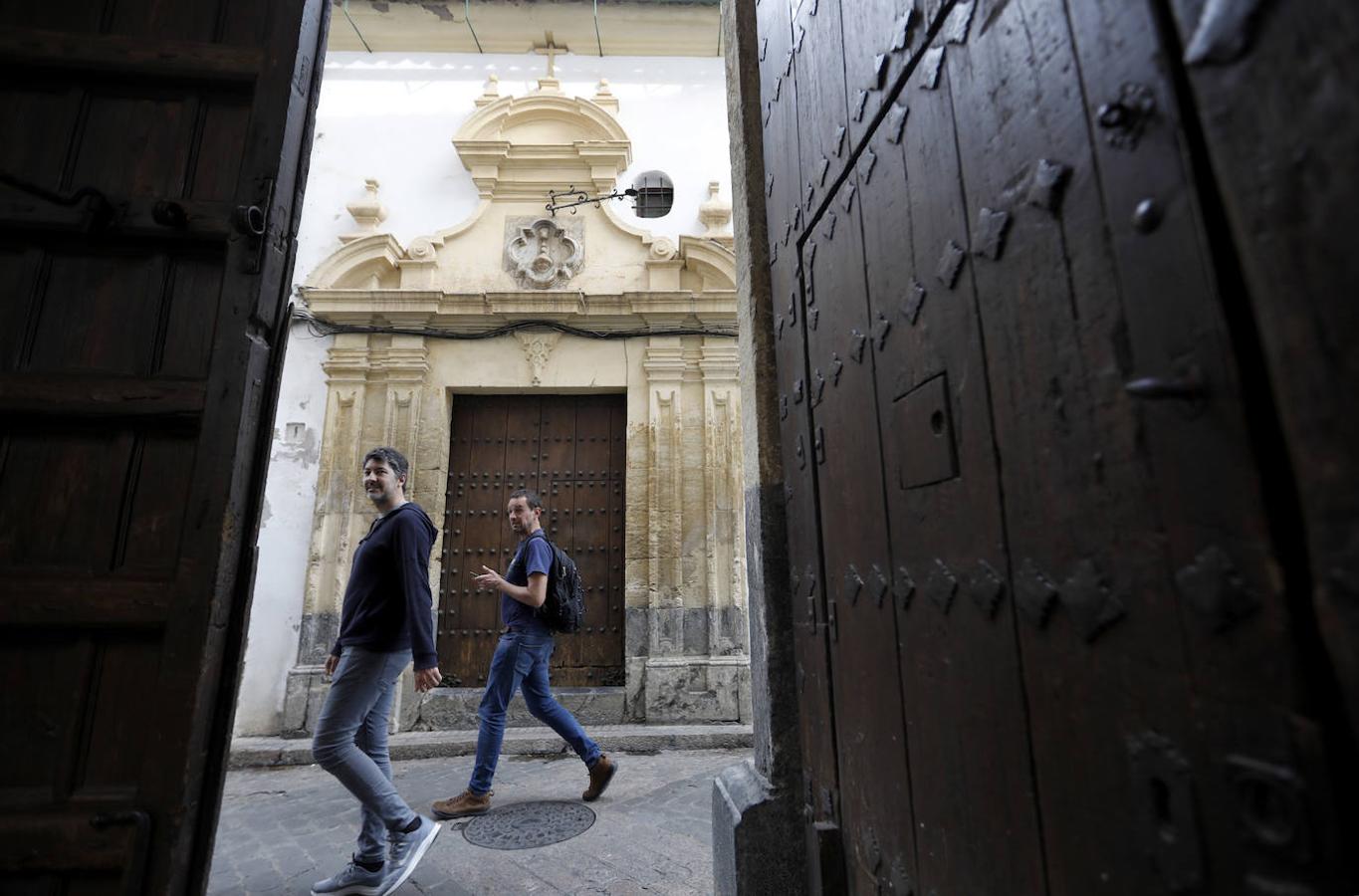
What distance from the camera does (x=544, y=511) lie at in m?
5.48

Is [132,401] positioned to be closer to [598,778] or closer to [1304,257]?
[1304,257]

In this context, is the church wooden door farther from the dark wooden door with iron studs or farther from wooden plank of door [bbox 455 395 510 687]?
wooden plank of door [bbox 455 395 510 687]

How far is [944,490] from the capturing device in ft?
3.38

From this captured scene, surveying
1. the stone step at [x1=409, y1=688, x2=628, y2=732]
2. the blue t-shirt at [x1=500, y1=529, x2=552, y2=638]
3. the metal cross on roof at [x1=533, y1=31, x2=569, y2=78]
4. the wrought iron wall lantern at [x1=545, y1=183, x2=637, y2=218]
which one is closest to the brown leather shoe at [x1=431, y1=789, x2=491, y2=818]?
the blue t-shirt at [x1=500, y1=529, x2=552, y2=638]

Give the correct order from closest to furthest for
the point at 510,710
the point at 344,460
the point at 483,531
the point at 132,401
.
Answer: the point at 132,401
the point at 510,710
the point at 344,460
the point at 483,531

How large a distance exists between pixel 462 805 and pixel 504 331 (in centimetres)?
389

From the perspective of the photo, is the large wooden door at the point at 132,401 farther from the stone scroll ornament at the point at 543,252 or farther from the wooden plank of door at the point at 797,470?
the stone scroll ornament at the point at 543,252

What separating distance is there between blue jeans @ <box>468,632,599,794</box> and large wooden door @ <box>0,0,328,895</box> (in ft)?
6.25

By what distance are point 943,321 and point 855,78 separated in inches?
27.8

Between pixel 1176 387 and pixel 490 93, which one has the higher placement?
pixel 490 93

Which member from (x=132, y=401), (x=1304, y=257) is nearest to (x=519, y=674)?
(x=132, y=401)

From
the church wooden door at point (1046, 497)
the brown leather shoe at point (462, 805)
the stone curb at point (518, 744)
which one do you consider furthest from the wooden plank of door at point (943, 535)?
the stone curb at point (518, 744)

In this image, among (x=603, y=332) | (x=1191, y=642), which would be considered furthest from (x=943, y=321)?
(x=603, y=332)

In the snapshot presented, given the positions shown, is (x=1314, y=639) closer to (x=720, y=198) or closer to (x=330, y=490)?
(x=330, y=490)
